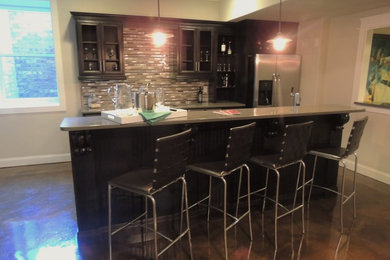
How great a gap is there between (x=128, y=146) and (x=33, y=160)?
9.23ft

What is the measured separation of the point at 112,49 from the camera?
4285 mm

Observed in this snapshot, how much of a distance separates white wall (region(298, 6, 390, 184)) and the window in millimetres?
4080

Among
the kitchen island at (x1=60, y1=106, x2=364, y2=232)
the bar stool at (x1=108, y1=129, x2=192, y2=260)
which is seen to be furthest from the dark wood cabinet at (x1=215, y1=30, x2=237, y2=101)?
the bar stool at (x1=108, y1=129, x2=192, y2=260)

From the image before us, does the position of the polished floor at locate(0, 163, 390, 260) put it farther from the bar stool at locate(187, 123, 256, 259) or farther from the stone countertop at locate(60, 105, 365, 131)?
the stone countertop at locate(60, 105, 365, 131)

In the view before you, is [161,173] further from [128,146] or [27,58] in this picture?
[27,58]

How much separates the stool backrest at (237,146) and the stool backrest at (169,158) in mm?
338

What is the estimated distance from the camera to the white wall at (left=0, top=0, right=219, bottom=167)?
13.8 feet

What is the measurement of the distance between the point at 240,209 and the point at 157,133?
47.7 inches

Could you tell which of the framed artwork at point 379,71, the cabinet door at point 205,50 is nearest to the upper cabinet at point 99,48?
the cabinet door at point 205,50

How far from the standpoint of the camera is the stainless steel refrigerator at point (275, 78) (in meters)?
4.52

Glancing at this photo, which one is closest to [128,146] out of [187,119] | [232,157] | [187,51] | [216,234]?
[187,119]

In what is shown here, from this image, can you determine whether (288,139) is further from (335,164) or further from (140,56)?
(140,56)

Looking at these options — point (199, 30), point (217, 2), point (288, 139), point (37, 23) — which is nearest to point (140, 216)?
point (288, 139)

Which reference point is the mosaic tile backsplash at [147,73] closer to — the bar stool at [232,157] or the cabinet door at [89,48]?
the cabinet door at [89,48]
